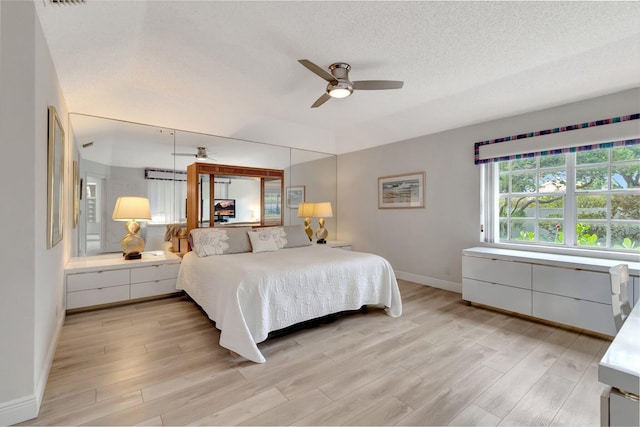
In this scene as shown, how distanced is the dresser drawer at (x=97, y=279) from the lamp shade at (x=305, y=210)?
260 centimetres

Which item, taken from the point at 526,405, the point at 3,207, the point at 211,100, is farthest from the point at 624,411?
the point at 211,100

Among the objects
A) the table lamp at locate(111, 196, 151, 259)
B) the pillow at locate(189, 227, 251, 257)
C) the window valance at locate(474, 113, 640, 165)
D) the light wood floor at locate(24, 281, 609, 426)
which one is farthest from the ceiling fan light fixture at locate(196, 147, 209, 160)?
the window valance at locate(474, 113, 640, 165)

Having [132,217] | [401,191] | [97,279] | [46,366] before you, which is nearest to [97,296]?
[97,279]

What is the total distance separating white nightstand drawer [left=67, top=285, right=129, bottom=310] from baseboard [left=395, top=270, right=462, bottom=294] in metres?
3.90

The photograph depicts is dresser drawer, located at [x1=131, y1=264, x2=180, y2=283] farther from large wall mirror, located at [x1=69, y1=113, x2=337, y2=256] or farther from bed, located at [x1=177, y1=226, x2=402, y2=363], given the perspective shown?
large wall mirror, located at [x1=69, y1=113, x2=337, y2=256]

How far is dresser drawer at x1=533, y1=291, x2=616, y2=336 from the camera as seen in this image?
100 inches

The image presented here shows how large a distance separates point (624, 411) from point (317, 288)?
2.17 meters

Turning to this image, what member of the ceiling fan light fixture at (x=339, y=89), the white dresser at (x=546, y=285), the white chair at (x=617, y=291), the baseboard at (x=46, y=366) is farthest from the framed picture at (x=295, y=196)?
the white chair at (x=617, y=291)

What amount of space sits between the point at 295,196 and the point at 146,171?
231 cm

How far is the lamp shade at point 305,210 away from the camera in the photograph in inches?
191

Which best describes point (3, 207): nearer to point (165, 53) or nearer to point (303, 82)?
point (165, 53)

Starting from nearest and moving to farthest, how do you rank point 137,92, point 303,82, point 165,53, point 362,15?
point 362,15 < point 165,53 < point 303,82 < point 137,92

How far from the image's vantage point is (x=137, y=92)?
3459mm

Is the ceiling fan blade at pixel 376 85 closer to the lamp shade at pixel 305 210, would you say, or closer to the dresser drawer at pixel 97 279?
the lamp shade at pixel 305 210
